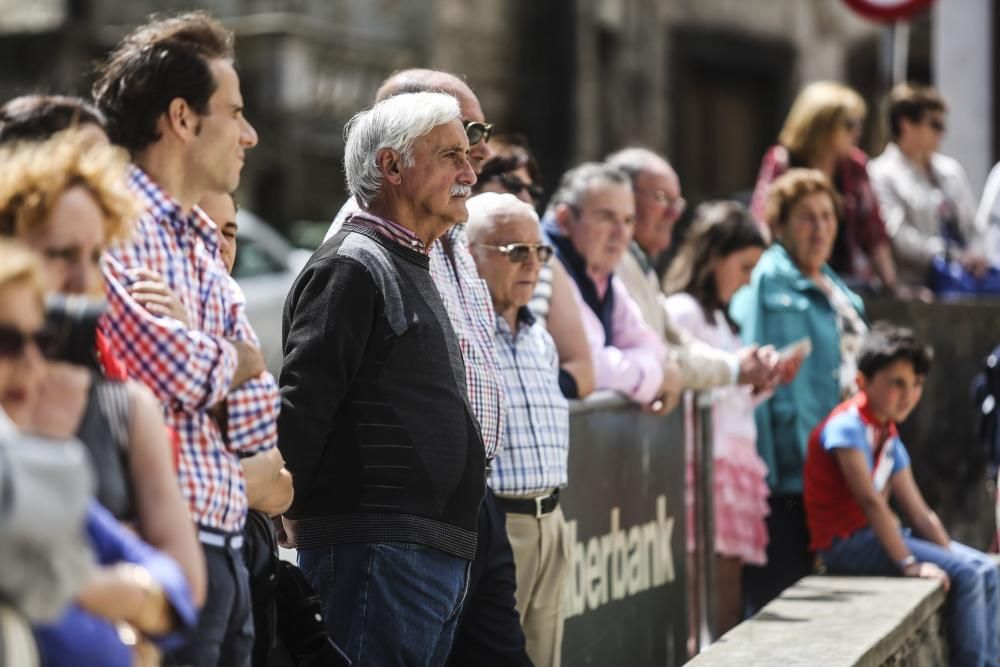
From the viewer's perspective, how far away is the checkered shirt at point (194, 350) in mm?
3400

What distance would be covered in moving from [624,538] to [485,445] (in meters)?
1.68

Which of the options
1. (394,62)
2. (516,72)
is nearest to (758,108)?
(516,72)

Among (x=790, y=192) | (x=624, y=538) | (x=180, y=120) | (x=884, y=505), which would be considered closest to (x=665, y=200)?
(x=790, y=192)

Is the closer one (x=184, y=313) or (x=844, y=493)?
(x=184, y=313)

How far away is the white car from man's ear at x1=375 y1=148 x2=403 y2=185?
360 inches

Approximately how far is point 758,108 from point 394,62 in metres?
5.97

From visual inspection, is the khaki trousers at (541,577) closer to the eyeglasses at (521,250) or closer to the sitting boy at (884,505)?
the eyeglasses at (521,250)

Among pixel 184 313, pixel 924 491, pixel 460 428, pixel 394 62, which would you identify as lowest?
pixel 924 491

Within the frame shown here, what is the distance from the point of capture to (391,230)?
452 centimetres

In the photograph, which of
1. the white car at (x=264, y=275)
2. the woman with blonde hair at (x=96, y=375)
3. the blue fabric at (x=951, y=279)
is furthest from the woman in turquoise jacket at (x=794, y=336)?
the white car at (x=264, y=275)

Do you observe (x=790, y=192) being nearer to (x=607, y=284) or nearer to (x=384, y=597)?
(x=607, y=284)

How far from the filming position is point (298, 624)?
4152mm

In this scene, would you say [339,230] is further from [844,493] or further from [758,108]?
[758,108]

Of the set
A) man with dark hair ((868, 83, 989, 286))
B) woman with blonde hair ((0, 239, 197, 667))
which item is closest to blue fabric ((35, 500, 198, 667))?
woman with blonde hair ((0, 239, 197, 667))
